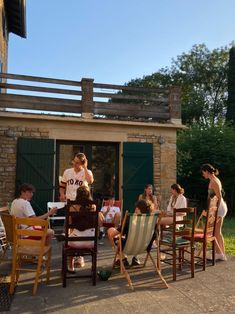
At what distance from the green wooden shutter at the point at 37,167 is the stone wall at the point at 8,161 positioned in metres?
0.15

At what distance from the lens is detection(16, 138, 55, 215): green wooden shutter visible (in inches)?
384

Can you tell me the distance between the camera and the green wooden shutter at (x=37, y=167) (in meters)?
9.77

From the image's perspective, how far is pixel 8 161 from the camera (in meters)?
9.76

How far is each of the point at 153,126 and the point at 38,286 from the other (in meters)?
6.99

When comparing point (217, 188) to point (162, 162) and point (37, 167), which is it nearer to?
point (162, 162)

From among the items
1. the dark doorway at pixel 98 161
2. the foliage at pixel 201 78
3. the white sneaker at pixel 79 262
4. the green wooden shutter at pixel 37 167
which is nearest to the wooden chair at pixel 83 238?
the white sneaker at pixel 79 262

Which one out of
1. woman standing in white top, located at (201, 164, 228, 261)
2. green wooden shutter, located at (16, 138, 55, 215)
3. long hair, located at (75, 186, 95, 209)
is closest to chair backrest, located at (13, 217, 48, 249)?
long hair, located at (75, 186, 95, 209)

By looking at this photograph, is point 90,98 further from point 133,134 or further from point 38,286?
point 38,286

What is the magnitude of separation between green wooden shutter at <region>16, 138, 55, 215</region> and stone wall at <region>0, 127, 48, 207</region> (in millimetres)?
148

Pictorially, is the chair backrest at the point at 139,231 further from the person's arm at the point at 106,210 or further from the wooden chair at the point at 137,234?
the person's arm at the point at 106,210

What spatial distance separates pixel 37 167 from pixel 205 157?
333 inches

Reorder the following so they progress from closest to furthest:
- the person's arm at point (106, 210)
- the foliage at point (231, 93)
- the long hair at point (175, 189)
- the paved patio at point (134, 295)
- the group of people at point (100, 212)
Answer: the paved patio at point (134, 295)
the group of people at point (100, 212)
the long hair at point (175, 189)
the person's arm at point (106, 210)
the foliage at point (231, 93)

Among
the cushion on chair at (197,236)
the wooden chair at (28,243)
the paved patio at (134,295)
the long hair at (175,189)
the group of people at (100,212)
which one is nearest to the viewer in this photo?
the paved patio at (134,295)

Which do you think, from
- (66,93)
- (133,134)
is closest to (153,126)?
(133,134)
